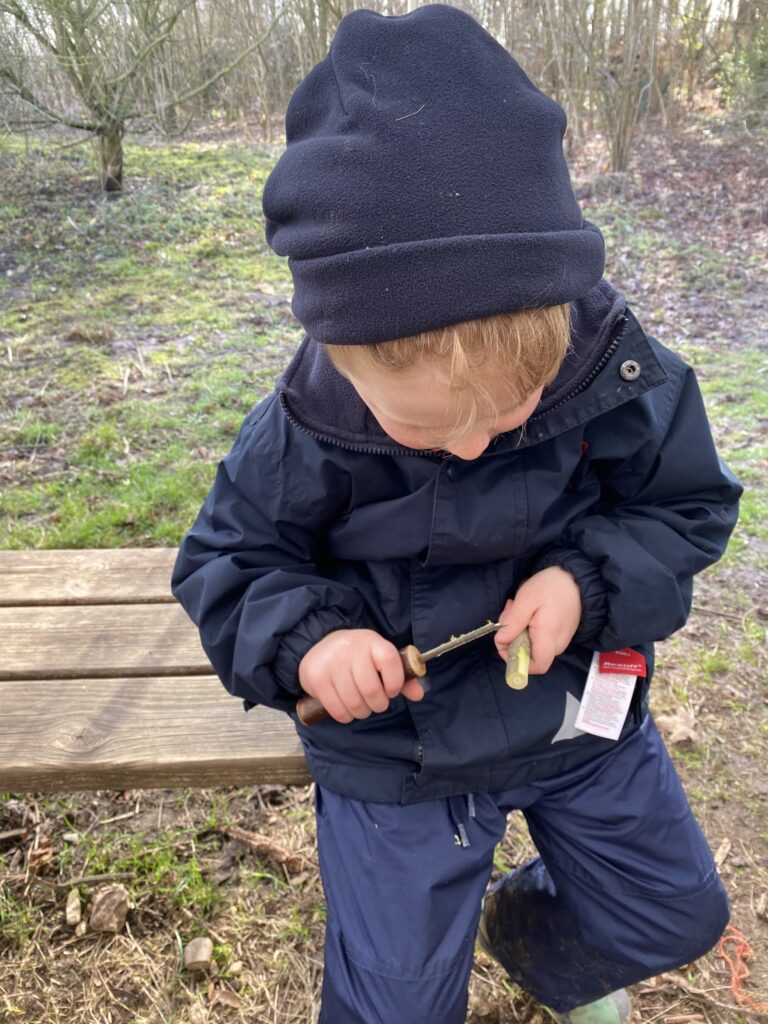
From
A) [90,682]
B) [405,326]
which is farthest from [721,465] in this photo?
[90,682]

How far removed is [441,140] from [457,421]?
1.25 feet

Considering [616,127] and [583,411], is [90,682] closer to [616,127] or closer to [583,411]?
[583,411]

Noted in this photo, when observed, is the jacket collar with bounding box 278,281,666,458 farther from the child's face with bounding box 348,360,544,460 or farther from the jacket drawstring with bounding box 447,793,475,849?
the jacket drawstring with bounding box 447,793,475,849

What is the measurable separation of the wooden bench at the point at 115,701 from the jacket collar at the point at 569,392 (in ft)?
2.29

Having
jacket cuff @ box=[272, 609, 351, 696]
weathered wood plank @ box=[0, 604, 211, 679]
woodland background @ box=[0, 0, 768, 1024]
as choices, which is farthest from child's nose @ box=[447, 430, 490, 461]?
woodland background @ box=[0, 0, 768, 1024]

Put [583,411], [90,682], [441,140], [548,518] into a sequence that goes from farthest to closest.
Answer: [90,682] → [548,518] → [583,411] → [441,140]

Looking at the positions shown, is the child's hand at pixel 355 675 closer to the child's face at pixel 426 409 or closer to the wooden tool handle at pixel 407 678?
the wooden tool handle at pixel 407 678

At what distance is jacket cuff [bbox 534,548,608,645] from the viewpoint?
1.57 meters

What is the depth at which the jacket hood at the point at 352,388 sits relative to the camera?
1477 millimetres

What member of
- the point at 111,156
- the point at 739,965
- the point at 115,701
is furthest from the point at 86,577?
the point at 111,156

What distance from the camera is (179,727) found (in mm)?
1829

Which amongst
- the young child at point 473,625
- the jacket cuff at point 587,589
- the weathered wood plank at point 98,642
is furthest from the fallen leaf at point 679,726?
the weathered wood plank at point 98,642

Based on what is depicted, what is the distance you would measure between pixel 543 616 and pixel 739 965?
1.13 m

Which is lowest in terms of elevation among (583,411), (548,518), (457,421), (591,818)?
(591,818)
